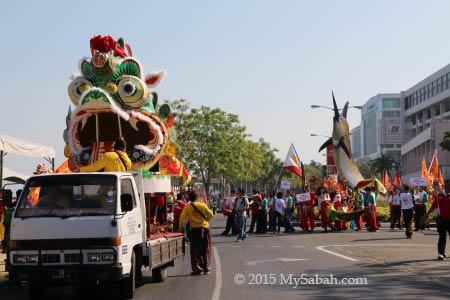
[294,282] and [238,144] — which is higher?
[238,144]

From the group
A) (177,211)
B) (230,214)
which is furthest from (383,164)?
(177,211)

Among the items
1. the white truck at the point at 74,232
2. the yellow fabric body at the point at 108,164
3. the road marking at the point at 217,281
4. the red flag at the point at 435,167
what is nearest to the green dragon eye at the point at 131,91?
the yellow fabric body at the point at 108,164

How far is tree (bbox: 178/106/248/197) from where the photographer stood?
69.6 m

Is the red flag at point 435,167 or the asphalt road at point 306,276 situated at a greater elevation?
the red flag at point 435,167

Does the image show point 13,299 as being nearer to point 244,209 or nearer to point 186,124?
point 244,209

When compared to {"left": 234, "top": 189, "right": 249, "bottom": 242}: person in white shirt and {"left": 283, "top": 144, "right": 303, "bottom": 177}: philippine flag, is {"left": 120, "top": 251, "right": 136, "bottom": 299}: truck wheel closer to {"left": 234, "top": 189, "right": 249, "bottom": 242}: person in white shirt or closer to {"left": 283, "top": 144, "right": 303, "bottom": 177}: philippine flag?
{"left": 234, "top": 189, "right": 249, "bottom": 242}: person in white shirt

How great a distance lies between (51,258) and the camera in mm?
10547

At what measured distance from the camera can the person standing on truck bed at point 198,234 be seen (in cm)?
1468

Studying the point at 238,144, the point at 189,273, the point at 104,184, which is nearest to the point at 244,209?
the point at 189,273

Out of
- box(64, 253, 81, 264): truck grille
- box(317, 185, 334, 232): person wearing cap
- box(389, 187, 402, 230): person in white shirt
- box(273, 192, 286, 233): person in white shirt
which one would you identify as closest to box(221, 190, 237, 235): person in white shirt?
box(273, 192, 286, 233): person in white shirt

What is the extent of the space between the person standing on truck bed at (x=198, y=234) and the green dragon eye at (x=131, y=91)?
8.68 ft

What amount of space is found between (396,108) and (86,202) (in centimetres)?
17847

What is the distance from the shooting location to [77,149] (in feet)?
52.1

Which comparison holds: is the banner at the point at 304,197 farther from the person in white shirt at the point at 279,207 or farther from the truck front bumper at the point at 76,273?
the truck front bumper at the point at 76,273
